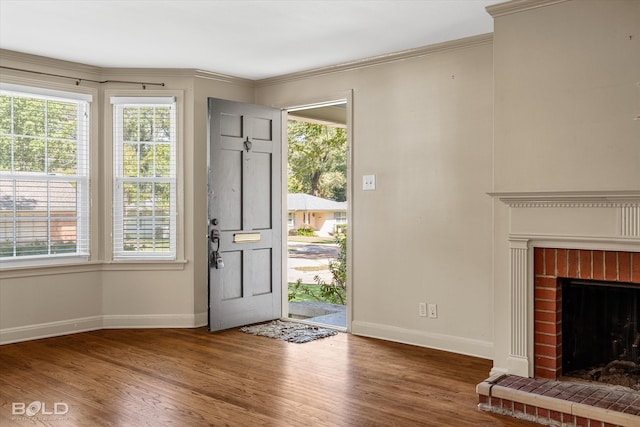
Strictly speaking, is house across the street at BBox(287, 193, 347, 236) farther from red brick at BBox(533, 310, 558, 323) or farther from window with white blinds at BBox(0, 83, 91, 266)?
red brick at BBox(533, 310, 558, 323)

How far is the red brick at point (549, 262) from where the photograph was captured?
11.6ft

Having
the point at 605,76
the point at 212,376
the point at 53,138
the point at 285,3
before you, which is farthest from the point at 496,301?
the point at 53,138

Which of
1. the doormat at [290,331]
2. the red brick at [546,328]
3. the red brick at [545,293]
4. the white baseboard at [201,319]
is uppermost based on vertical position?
the red brick at [545,293]

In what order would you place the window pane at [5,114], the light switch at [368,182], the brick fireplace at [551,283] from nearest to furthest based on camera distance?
the brick fireplace at [551,283] < the window pane at [5,114] < the light switch at [368,182]

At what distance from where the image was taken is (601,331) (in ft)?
11.6

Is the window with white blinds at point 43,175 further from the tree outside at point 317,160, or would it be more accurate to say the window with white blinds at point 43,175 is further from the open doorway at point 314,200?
the tree outside at point 317,160

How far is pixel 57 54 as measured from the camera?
196 inches

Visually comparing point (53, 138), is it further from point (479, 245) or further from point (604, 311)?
point (604, 311)

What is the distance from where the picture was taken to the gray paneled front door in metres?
5.26

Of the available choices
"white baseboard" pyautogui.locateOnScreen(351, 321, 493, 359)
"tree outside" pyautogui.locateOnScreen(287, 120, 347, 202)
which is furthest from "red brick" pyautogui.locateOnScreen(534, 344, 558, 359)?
"tree outside" pyautogui.locateOnScreen(287, 120, 347, 202)

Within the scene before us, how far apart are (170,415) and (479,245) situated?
254 cm

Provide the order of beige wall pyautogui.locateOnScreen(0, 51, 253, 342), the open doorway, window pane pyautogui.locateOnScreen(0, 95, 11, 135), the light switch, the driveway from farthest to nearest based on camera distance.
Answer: the open doorway
the driveway
beige wall pyautogui.locateOnScreen(0, 51, 253, 342)
the light switch
window pane pyautogui.locateOnScreen(0, 95, 11, 135)

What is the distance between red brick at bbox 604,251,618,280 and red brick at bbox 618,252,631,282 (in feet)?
0.07

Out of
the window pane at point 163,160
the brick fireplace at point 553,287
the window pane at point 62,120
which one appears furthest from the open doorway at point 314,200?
the brick fireplace at point 553,287
